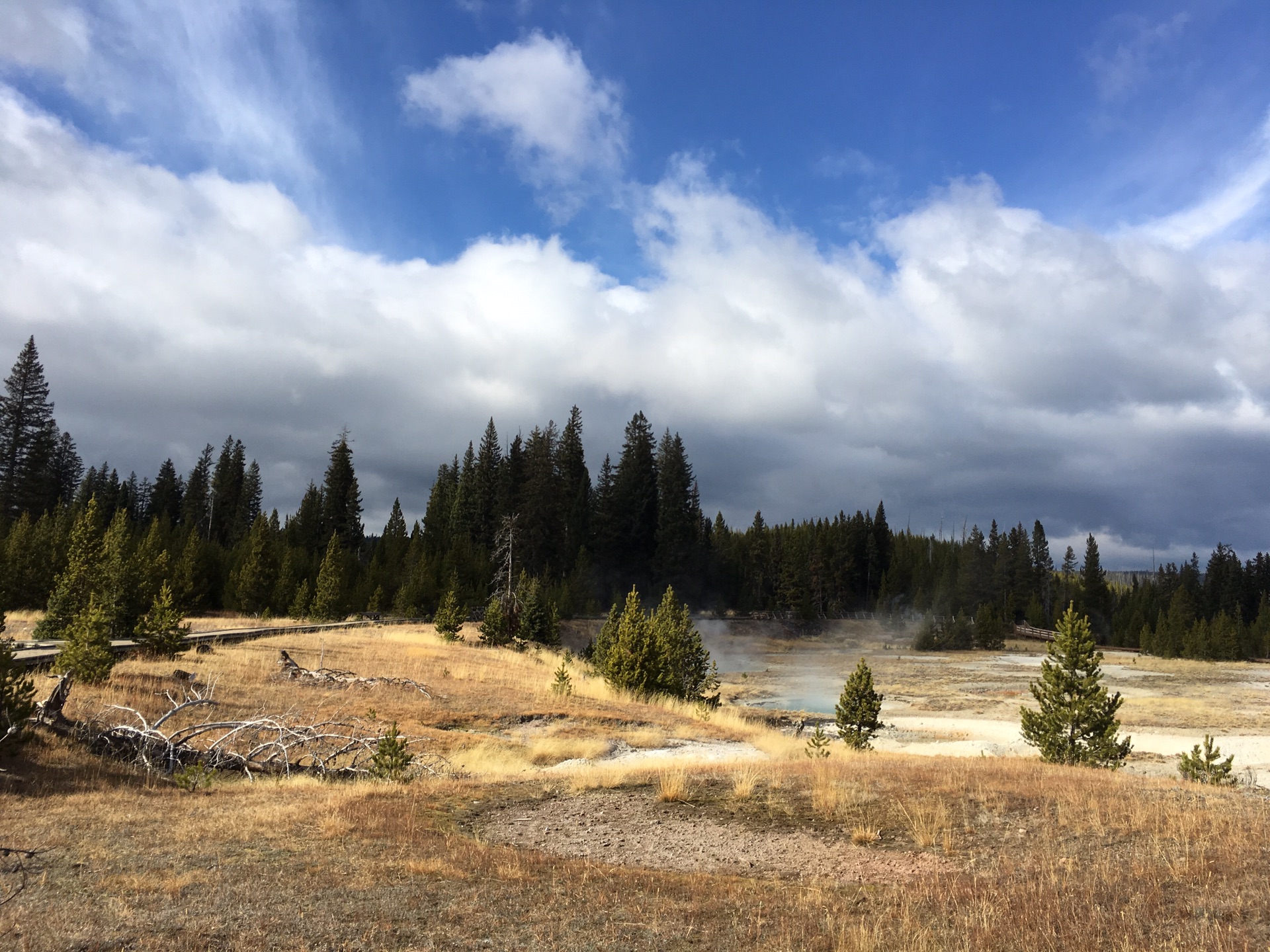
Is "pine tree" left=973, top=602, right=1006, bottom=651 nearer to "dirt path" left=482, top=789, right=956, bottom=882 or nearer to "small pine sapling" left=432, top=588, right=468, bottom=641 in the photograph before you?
"small pine sapling" left=432, top=588, right=468, bottom=641

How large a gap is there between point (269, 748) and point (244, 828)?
7.44 m

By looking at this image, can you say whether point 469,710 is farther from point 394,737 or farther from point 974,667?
point 974,667

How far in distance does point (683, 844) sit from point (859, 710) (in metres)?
13.4

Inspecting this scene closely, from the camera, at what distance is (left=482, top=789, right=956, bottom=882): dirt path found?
30.7 feet

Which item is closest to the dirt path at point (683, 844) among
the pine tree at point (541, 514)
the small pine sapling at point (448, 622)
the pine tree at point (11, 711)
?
the pine tree at point (11, 711)

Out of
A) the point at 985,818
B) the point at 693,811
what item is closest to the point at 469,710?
the point at 693,811

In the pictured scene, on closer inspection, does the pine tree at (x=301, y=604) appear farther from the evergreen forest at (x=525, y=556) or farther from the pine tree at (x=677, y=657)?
the pine tree at (x=677, y=657)

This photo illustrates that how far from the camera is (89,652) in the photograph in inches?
713

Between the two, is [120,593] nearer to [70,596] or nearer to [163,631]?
[70,596]

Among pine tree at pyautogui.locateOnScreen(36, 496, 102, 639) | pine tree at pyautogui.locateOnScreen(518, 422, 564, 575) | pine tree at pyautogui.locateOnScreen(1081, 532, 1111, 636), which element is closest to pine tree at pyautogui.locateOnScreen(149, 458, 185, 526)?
pine tree at pyautogui.locateOnScreen(518, 422, 564, 575)

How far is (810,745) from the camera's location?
20125 millimetres

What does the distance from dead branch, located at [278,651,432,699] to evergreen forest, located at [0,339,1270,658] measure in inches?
338

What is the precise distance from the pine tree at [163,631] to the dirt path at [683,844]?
17819mm

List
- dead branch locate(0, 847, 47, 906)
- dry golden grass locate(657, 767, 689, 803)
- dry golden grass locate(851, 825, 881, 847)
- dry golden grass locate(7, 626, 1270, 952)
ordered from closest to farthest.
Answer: dry golden grass locate(7, 626, 1270, 952), dead branch locate(0, 847, 47, 906), dry golden grass locate(851, 825, 881, 847), dry golden grass locate(657, 767, 689, 803)
